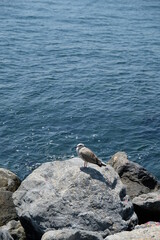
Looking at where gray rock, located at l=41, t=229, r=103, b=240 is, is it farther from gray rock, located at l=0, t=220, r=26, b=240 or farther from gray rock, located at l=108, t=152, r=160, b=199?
gray rock, located at l=108, t=152, r=160, b=199

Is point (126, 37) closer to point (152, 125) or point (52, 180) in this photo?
point (152, 125)

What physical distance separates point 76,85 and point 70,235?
40.4m

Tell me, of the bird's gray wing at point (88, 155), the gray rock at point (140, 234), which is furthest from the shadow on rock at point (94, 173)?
the gray rock at point (140, 234)

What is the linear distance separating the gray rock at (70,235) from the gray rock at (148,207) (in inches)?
241

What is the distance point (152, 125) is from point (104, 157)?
378 inches

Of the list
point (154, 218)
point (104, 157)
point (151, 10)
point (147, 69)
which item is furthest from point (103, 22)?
point (154, 218)

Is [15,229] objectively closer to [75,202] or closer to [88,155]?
[75,202]

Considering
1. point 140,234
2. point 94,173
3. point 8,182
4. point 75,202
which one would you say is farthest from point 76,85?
point 140,234

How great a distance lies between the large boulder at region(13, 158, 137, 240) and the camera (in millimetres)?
28781

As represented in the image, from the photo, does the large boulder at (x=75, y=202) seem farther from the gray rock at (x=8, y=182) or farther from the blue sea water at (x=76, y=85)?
the blue sea water at (x=76, y=85)

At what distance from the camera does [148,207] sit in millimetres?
32281

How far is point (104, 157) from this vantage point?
1866 inches

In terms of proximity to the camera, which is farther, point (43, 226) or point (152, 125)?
point (152, 125)

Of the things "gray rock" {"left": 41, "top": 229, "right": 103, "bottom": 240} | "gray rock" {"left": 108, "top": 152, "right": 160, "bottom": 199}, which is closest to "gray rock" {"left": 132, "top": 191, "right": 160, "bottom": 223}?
"gray rock" {"left": 108, "top": 152, "right": 160, "bottom": 199}
